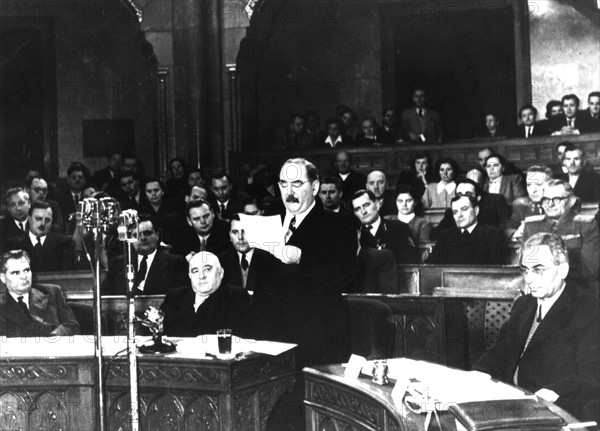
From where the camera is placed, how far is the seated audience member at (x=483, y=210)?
8.20m

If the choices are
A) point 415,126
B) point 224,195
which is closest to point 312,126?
point 415,126

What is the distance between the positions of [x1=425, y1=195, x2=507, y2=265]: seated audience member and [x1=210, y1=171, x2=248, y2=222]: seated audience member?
8.38ft

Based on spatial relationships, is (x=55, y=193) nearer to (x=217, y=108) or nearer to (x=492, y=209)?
(x=217, y=108)

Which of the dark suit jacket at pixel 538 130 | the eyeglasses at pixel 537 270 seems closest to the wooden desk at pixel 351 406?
the eyeglasses at pixel 537 270

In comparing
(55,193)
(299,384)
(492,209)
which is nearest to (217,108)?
(55,193)

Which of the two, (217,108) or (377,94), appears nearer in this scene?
(217,108)

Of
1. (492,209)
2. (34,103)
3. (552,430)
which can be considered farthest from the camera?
(34,103)

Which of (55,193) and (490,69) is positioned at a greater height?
(490,69)

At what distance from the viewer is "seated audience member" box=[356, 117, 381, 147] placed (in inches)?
470

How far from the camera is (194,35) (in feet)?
38.8

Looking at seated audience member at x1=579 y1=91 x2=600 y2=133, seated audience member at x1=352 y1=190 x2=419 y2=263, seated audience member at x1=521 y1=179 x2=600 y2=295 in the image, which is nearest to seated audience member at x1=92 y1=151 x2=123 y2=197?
seated audience member at x1=352 y1=190 x2=419 y2=263

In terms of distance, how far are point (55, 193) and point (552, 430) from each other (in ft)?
29.5

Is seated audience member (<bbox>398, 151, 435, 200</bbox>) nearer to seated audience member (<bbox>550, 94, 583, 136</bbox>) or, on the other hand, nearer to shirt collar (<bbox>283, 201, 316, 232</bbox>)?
seated audience member (<bbox>550, 94, 583, 136</bbox>)

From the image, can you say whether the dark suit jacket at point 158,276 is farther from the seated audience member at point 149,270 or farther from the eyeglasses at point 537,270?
the eyeglasses at point 537,270
